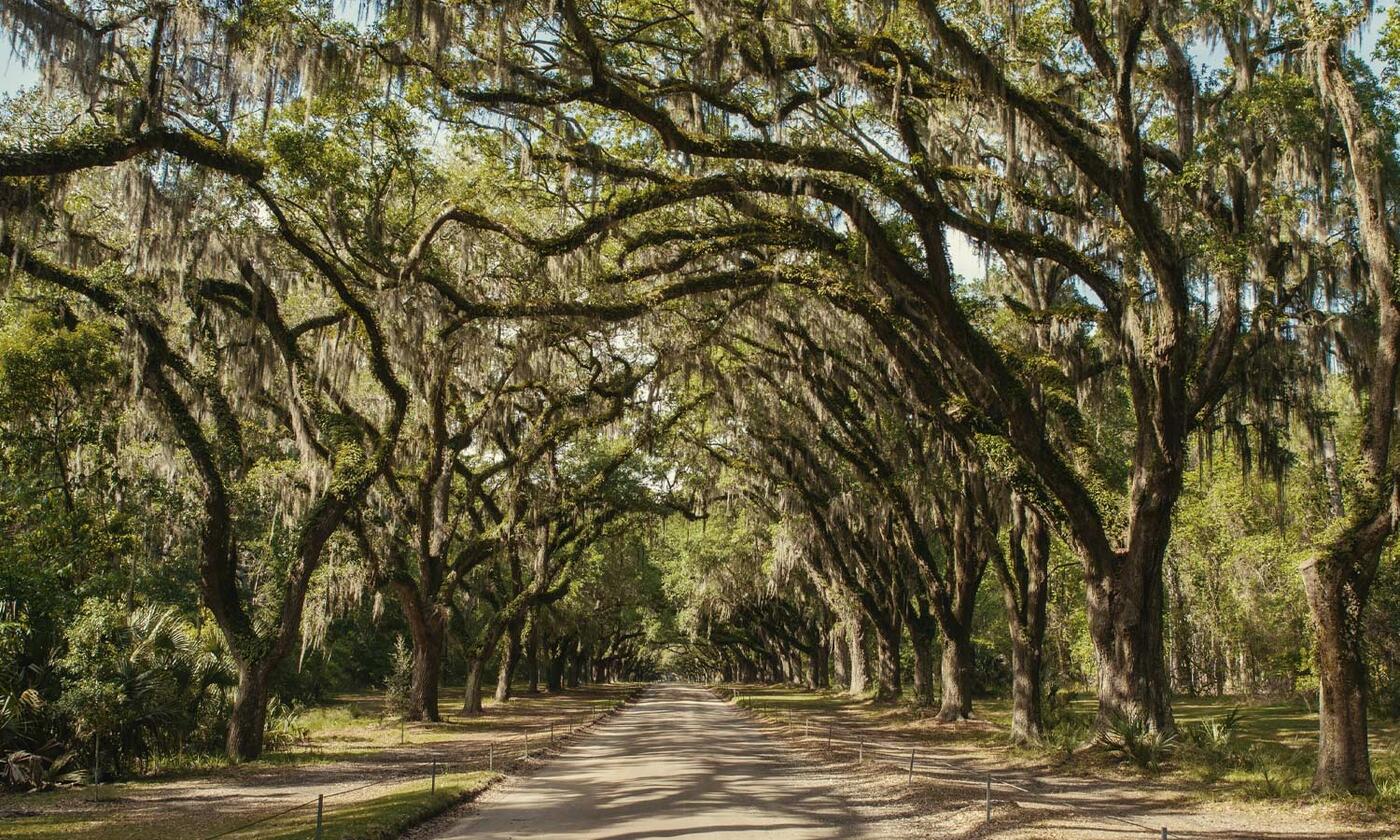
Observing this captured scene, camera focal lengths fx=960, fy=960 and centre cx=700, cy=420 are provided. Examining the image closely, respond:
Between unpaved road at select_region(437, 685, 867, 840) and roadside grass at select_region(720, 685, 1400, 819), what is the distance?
4043 mm

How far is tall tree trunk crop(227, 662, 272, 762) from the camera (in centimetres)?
1481

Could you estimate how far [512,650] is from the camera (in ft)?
108

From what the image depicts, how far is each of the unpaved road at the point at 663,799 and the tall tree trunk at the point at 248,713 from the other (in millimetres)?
4648

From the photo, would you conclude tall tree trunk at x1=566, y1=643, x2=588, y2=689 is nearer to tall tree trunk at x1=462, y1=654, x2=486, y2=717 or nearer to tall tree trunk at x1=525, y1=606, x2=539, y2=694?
tall tree trunk at x1=525, y1=606, x2=539, y2=694

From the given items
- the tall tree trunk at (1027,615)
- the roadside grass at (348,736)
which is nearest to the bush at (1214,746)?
the tall tree trunk at (1027,615)

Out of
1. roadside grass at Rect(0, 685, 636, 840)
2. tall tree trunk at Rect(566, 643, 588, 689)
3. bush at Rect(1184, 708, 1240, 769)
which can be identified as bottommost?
tall tree trunk at Rect(566, 643, 588, 689)

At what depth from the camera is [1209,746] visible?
12.9 m

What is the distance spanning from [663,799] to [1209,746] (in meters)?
7.59

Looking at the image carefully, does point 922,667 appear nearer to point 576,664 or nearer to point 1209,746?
point 1209,746

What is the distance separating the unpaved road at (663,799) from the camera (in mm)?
8820

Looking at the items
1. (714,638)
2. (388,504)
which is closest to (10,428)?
(388,504)

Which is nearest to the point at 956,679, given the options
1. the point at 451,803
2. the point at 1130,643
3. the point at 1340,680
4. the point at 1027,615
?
the point at 1027,615

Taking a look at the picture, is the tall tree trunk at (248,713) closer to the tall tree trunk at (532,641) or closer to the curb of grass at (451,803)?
the curb of grass at (451,803)

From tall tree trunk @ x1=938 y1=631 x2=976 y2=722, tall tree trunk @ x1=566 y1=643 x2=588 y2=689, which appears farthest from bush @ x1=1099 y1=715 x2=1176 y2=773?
tall tree trunk @ x1=566 y1=643 x2=588 y2=689
